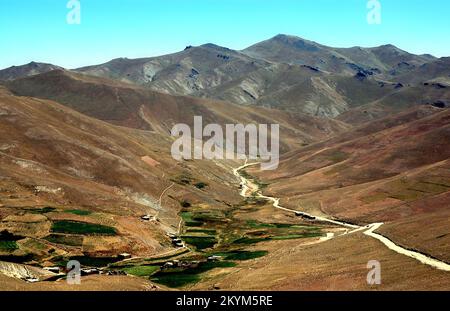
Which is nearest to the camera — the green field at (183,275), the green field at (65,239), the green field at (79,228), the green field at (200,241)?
the green field at (183,275)

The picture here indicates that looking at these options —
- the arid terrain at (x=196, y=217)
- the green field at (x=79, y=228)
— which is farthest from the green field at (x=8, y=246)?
the green field at (x=79, y=228)

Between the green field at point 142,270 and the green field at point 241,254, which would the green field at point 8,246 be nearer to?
the green field at point 142,270

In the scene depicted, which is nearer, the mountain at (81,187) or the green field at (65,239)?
the green field at (65,239)

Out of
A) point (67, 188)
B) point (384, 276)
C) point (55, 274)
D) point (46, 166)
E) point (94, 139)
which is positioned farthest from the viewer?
point (94, 139)

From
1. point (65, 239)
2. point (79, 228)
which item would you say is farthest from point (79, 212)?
point (65, 239)

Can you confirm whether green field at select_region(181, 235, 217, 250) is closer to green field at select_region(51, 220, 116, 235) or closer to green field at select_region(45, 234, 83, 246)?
green field at select_region(51, 220, 116, 235)

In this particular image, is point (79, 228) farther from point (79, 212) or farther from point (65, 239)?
point (79, 212)

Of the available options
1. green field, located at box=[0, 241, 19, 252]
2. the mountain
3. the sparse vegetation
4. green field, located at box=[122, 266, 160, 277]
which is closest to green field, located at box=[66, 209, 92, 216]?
the mountain
